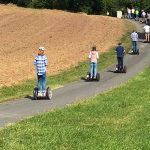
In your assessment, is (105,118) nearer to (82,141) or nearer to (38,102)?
(82,141)

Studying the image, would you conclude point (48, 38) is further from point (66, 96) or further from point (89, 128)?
point (89, 128)

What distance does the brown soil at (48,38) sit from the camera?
28383mm

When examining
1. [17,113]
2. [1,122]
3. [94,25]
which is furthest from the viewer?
[94,25]

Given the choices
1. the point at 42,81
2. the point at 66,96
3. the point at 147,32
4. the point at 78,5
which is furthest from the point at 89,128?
the point at 78,5

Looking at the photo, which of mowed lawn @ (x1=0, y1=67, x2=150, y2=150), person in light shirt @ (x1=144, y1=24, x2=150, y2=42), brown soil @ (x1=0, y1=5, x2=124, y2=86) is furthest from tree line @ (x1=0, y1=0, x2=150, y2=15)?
mowed lawn @ (x1=0, y1=67, x2=150, y2=150)

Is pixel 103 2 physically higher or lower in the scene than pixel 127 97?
higher

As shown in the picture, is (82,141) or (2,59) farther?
(2,59)

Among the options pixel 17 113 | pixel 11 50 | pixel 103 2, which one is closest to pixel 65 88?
pixel 17 113

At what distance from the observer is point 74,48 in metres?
37.6

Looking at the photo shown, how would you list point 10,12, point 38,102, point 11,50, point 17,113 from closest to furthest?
1. point 17,113
2. point 38,102
3. point 11,50
4. point 10,12

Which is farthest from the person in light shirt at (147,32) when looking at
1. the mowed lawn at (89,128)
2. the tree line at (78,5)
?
the tree line at (78,5)

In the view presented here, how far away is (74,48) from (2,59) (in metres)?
8.13

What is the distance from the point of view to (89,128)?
43.3 ft

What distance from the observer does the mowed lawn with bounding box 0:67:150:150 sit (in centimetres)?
1144
